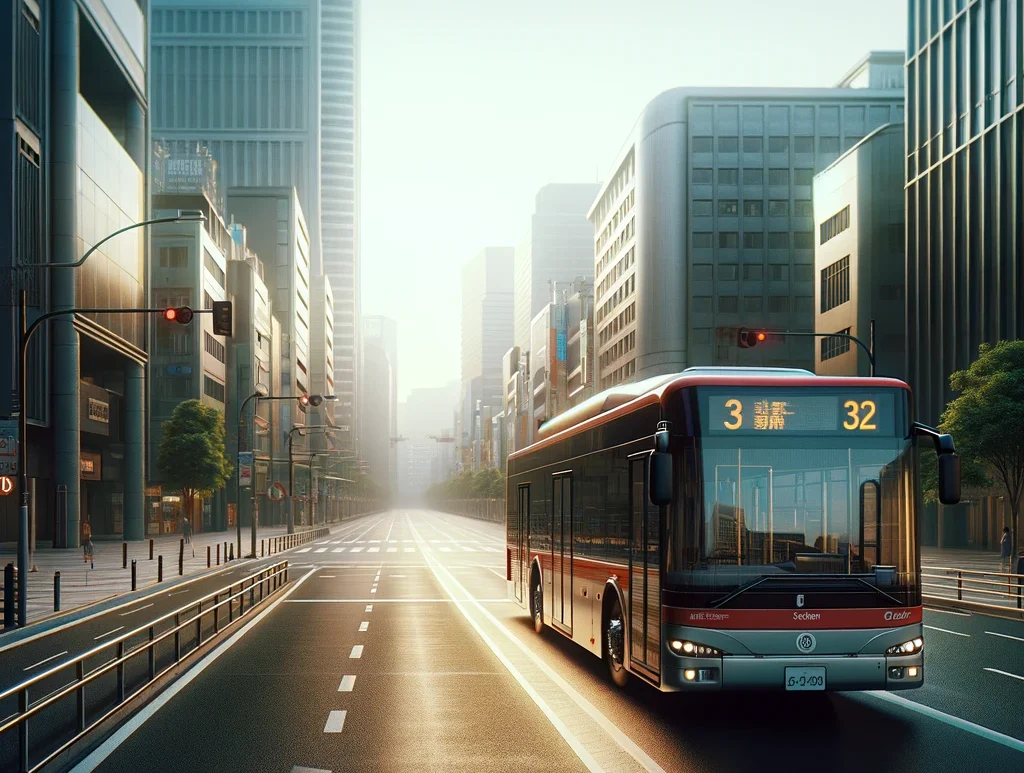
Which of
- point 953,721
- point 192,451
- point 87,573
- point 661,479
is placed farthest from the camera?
point 192,451

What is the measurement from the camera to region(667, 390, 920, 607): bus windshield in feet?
36.1

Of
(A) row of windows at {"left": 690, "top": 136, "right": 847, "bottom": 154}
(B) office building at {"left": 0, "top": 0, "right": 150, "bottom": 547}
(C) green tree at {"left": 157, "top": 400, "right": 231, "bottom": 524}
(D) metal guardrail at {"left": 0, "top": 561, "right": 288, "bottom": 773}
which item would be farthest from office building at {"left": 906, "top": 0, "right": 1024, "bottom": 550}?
(D) metal guardrail at {"left": 0, "top": 561, "right": 288, "bottom": 773}

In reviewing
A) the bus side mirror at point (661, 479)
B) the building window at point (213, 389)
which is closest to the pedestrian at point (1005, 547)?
the bus side mirror at point (661, 479)

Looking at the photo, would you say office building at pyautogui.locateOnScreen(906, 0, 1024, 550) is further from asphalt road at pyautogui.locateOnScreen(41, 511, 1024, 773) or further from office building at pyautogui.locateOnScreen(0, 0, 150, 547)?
office building at pyautogui.locateOnScreen(0, 0, 150, 547)

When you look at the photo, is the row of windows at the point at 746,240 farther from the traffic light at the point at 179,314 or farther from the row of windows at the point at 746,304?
the traffic light at the point at 179,314

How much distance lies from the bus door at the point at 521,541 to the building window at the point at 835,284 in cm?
5815

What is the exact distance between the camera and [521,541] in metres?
21.7

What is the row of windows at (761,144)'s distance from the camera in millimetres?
102500

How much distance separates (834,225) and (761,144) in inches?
999

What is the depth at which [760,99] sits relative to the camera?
102625 millimetres

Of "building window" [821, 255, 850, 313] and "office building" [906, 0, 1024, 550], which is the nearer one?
"office building" [906, 0, 1024, 550]

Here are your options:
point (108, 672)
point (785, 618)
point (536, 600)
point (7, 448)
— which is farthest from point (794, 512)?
point (7, 448)

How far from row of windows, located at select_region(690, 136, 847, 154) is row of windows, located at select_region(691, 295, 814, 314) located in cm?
1250

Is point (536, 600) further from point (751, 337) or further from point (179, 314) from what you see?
point (751, 337)
